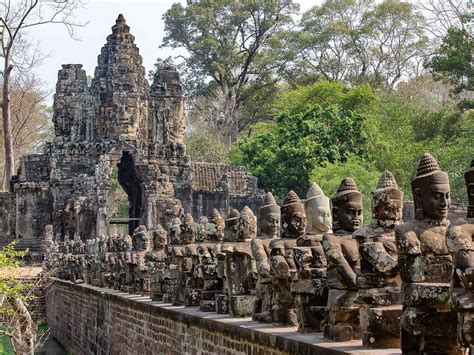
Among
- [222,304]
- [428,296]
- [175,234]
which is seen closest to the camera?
[428,296]

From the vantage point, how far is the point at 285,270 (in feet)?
29.2

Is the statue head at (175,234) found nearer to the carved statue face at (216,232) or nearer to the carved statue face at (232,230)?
the carved statue face at (216,232)

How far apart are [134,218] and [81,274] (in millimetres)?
12684

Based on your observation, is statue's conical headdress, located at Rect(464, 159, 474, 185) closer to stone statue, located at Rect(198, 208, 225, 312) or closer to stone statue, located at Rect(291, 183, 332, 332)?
stone statue, located at Rect(291, 183, 332, 332)

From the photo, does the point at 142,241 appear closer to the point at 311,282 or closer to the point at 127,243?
the point at 127,243

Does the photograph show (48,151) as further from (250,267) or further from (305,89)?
(250,267)

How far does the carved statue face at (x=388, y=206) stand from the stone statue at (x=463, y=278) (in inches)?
67.8

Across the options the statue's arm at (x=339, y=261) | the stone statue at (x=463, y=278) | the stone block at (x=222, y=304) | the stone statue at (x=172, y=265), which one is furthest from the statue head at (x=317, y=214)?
the stone statue at (x=172, y=265)

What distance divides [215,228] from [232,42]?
44788 mm

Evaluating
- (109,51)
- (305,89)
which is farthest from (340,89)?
(109,51)

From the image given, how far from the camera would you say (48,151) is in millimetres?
37125

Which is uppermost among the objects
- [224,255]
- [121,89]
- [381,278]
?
[121,89]

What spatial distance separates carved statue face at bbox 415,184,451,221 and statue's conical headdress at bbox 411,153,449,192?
3 centimetres

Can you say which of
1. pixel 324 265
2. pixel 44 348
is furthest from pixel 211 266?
pixel 44 348
